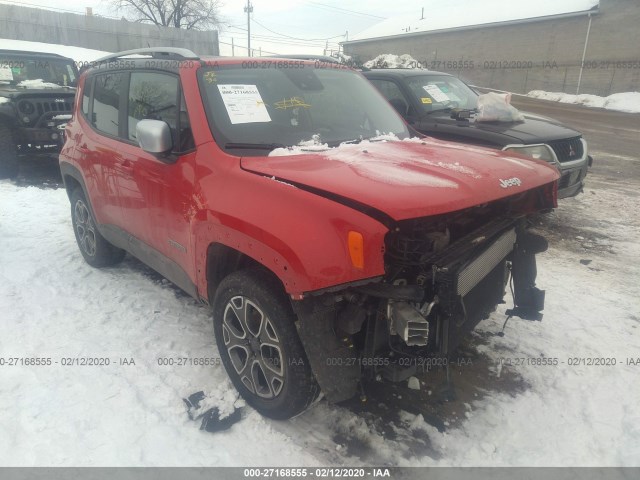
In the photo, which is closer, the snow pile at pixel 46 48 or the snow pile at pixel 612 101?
the snow pile at pixel 46 48

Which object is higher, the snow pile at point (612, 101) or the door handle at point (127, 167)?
the snow pile at point (612, 101)

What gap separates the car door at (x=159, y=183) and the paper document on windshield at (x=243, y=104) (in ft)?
0.91

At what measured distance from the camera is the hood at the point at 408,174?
6.62 feet

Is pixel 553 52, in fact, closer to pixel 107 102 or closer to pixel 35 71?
pixel 35 71

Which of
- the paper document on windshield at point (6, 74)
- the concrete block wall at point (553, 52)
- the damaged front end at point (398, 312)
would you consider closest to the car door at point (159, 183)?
the damaged front end at point (398, 312)

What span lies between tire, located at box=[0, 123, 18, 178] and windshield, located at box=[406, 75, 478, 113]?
6959mm

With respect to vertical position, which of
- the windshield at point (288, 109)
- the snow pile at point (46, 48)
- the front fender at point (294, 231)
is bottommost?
the front fender at point (294, 231)

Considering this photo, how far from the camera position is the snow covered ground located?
7.80 ft

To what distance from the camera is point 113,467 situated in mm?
2252

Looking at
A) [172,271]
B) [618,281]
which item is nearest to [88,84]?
[172,271]

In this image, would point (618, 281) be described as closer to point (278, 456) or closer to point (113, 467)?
point (278, 456)

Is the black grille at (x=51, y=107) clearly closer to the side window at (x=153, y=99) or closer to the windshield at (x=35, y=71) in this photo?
the windshield at (x=35, y=71)

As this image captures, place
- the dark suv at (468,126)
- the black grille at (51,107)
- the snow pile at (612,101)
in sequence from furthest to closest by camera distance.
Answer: the snow pile at (612,101) → the black grille at (51,107) → the dark suv at (468,126)

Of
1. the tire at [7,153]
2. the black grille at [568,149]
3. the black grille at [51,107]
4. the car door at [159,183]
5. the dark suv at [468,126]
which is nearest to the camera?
the car door at [159,183]
